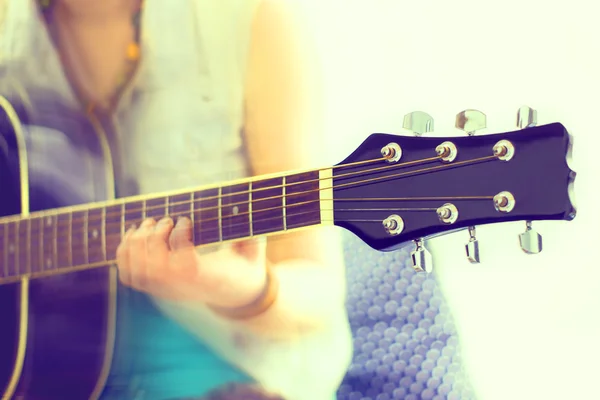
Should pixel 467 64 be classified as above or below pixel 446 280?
above

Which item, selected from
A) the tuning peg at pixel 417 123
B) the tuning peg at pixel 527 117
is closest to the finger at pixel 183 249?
the tuning peg at pixel 417 123

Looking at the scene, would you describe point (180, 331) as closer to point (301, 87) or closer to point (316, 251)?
point (316, 251)

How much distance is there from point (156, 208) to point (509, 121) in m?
0.45

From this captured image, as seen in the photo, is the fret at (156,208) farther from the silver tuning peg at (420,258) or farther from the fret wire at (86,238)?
the silver tuning peg at (420,258)

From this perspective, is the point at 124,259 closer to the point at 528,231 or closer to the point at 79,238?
the point at 79,238

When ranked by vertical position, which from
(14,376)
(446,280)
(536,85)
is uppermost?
(536,85)

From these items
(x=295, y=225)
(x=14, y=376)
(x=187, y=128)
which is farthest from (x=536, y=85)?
(x=14, y=376)

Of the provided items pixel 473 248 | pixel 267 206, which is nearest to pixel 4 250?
pixel 267 206

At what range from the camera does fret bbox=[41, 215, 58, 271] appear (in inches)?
40.3

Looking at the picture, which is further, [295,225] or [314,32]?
[314,32]

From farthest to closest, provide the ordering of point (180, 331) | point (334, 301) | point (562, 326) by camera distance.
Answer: point (180, 331) → point (334, 301) → point (562, 326)

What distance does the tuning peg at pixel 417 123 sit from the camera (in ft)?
2.42

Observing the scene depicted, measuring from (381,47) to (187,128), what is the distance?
301 millimetres

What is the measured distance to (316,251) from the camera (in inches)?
35.0
